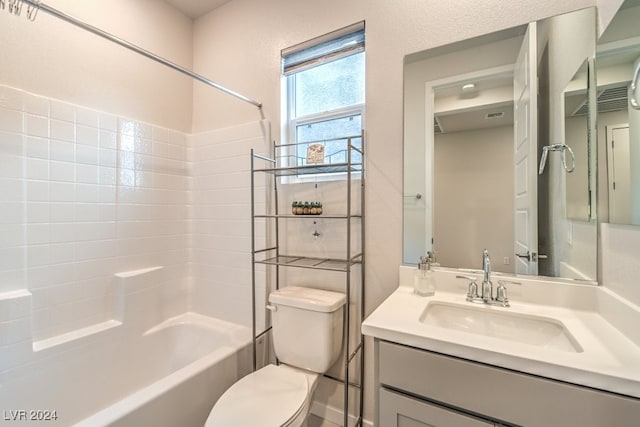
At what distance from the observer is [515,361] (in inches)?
28.9

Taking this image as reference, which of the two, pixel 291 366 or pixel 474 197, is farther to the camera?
pixel 291 366

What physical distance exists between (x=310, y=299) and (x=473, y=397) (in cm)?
80

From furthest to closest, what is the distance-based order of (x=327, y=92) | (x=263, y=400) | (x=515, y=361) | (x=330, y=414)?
(x=327, y=92)
(x=330, y=414)
(x=263, y=400)
(x=515, y=361)

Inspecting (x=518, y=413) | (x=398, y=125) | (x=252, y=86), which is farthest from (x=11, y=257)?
(x=518, y=413)

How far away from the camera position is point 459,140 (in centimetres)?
129

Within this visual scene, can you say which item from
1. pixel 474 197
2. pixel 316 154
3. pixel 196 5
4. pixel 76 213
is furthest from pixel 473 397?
pixel 196 5

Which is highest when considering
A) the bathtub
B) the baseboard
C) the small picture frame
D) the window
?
the window

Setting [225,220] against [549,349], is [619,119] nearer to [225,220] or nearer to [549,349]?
[549,349]

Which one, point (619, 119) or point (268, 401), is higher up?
point (619, 119)

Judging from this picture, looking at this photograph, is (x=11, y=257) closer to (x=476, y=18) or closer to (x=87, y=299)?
(x=87, y=299)

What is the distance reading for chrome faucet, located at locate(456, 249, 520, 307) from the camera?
1.11m

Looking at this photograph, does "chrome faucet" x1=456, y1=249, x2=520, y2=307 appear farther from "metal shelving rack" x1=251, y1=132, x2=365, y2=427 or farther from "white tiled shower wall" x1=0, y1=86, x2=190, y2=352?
"white tiled shower wall" x1=0, y1=86, x2=190, y2=352

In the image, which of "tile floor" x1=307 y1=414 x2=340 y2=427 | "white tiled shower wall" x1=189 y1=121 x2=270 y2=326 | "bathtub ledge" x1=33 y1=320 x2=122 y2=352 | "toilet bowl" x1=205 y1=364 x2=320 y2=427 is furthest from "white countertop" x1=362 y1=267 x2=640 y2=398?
"bathtub ledge" x1=33 y1=320 x2=122 y2=352

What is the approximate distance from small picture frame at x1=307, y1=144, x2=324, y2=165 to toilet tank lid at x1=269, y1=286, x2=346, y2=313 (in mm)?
724
